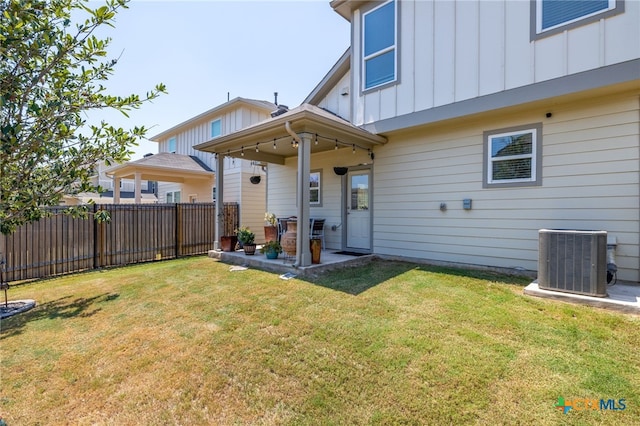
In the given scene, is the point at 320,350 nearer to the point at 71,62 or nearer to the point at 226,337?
the point at 226,337

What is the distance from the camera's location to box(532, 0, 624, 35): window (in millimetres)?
4090

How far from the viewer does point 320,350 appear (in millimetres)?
2730

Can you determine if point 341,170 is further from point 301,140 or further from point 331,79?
point 331,79

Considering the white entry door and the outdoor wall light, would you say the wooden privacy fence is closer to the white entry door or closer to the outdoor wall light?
the outdoor wall light

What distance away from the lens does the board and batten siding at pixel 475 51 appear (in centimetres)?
412

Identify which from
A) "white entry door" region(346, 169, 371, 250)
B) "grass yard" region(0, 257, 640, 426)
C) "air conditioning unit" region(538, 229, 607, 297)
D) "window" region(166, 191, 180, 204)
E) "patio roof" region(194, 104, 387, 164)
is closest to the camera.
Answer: "grass yard" region(0, 257, 640, 426)

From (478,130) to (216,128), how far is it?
→ 10.6 m

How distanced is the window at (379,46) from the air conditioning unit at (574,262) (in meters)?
4.26

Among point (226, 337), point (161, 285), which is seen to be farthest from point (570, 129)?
point (161, 285)

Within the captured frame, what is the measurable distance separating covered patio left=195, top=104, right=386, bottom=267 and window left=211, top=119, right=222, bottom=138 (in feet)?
17.8

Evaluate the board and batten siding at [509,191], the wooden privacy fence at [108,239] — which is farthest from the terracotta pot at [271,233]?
the wooden privacy fence at [108,239]

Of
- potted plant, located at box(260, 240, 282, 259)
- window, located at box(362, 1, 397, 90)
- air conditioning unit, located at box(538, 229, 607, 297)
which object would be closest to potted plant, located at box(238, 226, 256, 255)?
potted plant, located at box(260, 240, 282, 259)

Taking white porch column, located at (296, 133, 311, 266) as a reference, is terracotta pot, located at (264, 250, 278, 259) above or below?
below

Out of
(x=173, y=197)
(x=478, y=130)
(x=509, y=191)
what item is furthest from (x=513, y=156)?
(x=173, y=197)
